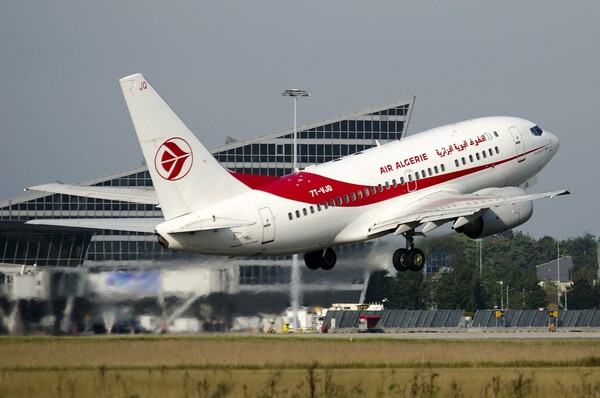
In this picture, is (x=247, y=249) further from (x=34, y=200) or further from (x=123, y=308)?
(x=34, y=200)

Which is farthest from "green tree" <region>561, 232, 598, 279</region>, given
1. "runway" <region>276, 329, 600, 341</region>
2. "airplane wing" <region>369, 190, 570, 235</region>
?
"airplane wing" <region>369, 190, 570, 235</region>

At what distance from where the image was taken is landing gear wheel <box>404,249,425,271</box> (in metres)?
65.9

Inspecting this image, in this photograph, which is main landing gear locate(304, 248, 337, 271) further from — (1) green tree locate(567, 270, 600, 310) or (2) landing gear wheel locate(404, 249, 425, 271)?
(1) green tree locate(567, 270, 600, 310)

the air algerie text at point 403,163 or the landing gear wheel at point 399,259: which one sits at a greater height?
the air algerie text at point 403,163

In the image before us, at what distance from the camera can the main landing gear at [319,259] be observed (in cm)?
6694

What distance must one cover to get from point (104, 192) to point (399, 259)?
13.6m

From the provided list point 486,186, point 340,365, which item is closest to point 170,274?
point 340,365

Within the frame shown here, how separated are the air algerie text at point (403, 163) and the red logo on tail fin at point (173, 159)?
410 inches

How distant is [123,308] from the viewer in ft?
208

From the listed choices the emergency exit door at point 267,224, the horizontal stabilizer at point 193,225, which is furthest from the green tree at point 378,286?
the horizontal stabilizer at point 193,225

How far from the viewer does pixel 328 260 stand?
67062mm

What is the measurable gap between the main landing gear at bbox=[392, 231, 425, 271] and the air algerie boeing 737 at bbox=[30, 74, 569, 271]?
0.05 metres

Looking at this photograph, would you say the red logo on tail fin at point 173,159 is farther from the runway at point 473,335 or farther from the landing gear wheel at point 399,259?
the runway at point 473,335

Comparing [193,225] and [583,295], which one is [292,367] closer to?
[193,225]
